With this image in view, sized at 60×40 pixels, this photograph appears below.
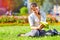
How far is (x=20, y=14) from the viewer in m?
2.38

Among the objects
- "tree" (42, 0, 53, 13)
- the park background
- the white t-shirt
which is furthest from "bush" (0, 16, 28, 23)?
"tree" (42, 0, 53, 13)

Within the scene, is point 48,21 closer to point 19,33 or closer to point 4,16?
point 19,33

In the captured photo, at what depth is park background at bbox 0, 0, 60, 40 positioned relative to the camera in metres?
2.35

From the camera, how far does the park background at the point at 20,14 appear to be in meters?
2.35

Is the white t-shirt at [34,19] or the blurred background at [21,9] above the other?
the blurred background at [21,9]

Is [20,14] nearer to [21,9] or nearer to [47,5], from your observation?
[21,9]

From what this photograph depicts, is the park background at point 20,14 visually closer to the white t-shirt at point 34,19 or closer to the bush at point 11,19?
the bush at point 11,19

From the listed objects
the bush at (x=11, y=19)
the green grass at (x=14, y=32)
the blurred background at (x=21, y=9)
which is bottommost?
the green grass at (x=14, y=32)

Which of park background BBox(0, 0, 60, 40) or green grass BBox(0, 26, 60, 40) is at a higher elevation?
park background BBox(0, 0, 60, 40)

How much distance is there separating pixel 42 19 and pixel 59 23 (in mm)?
327

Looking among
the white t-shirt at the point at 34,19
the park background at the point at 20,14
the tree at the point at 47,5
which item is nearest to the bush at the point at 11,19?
the park background at the point at 20,14

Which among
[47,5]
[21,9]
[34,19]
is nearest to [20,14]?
[21,9]

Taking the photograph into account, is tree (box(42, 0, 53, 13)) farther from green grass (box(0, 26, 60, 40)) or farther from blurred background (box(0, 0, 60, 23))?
green grass (box(0, 26, 60, 40))

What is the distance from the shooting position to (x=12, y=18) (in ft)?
7.85
